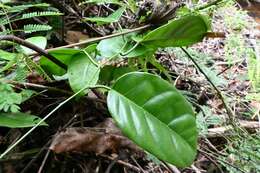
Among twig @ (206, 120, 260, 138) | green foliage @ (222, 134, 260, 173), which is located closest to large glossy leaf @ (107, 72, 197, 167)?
green foliage @ (222, 134, 260, 173)

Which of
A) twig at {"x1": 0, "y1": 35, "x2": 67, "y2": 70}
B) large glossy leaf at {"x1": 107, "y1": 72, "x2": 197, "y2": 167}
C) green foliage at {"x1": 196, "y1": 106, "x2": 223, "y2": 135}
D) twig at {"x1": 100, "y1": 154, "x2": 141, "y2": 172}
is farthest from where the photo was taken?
green foliage at {"x1": 196, "y1": 106, "x2": 223, "y2": 135}

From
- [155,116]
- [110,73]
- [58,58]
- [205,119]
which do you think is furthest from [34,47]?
[205,119]

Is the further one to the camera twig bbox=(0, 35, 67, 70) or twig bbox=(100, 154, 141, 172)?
twig bbox=(100, 154, 141, 172)

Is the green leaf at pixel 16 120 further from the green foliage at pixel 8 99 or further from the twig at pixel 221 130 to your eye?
the twig at pixel 221 130

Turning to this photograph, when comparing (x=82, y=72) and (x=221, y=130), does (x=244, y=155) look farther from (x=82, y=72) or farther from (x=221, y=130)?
(x=82, y=72)

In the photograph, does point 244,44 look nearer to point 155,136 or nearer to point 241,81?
point 241,81

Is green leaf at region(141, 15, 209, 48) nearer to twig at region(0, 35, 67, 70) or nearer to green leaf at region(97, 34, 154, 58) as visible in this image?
green leaf at region(97, 34, 154, 58)
